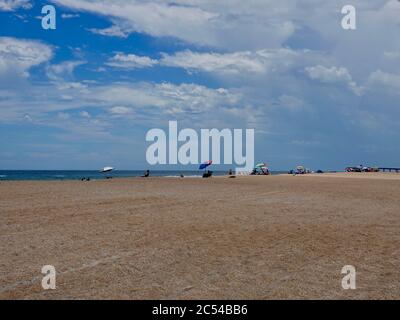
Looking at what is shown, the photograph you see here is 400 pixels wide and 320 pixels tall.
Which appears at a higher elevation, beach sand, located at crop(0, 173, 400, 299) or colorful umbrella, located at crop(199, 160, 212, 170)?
colorful umbrella, located at crop(199, 160, 212, 170)

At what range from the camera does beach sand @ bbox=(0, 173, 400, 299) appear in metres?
8.20

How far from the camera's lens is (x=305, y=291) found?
815 centimetres

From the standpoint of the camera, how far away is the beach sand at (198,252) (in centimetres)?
820

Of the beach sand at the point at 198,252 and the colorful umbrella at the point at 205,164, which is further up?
the colorful umbrella at the point at 205,164

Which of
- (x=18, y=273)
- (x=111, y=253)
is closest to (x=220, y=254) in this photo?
(x=111, y=253)

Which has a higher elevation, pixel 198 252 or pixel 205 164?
pixel 205 164

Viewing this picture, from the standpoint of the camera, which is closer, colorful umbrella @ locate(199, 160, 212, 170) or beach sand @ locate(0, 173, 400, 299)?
beach sand @ locate(0, 173, 400, 299)

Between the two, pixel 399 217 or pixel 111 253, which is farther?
pixel 399 217

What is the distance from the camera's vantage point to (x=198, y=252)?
11180 mm

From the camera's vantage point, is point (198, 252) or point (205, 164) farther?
point (205, 164)

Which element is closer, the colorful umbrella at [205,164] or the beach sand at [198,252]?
the beach sand at [198,252]
